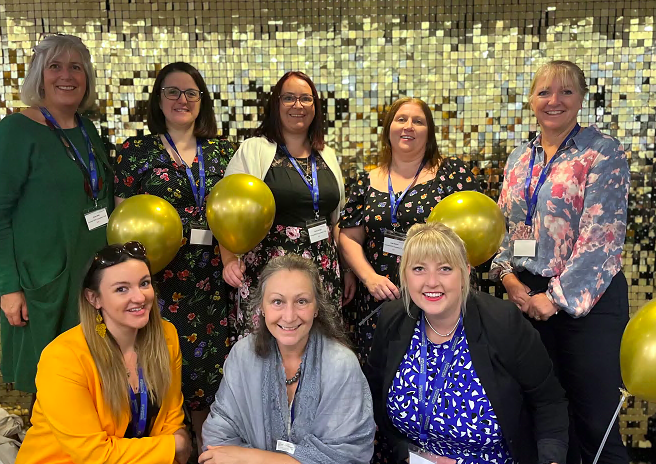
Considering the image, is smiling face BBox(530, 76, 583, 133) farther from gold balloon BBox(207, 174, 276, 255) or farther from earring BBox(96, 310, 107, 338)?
earring BBox(96, 310, 107, 338)

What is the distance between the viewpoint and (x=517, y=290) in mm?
2324

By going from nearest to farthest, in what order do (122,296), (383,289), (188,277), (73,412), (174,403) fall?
(73,412) < (122,296) < (174,403) < (383,289) < (188,277)

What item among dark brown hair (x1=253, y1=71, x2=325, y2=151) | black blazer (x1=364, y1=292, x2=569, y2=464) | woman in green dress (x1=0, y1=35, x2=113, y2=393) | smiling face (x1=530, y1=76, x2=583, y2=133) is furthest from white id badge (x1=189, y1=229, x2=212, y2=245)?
smiling face (x1=530, y1=76, x2=583, y2=133)

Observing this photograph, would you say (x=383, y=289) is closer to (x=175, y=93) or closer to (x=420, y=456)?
(x=420, y=456)

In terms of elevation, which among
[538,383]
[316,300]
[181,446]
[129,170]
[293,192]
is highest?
[129,170]

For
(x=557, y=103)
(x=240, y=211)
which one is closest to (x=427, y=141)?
(x=557, y=103)

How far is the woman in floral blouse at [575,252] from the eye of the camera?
85.8 inches

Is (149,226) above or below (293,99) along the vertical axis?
below

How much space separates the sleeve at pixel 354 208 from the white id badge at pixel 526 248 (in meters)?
0.67

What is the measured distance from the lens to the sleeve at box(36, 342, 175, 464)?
175cm

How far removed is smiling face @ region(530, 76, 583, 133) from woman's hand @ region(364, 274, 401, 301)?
0.90 metres

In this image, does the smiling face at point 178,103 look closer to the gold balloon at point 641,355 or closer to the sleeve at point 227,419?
the sleeve at point 227,419

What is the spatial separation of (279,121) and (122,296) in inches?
44.8

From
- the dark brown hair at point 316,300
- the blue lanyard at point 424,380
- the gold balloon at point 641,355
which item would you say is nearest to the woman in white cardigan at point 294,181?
the dark brown hair at point 316,300
